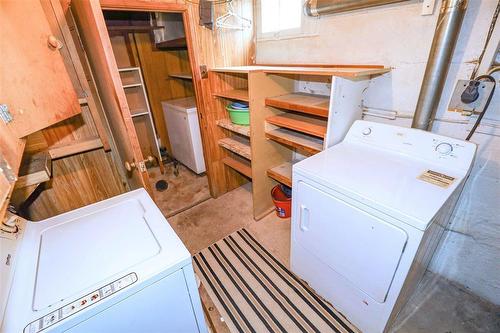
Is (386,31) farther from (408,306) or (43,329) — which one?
(43,329)

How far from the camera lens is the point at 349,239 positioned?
3.93 feet

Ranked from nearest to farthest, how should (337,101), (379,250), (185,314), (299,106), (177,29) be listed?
1. (185,314)
2. (379,250)
3. (337,101)
4. (299,106)
5. (177,29)

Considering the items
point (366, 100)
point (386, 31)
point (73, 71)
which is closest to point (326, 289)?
point (366, 100)

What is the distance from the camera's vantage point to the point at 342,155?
149cm

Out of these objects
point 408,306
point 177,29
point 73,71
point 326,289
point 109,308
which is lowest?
point 408,306

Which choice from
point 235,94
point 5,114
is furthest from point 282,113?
point 5,114

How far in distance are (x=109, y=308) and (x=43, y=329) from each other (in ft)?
0.54

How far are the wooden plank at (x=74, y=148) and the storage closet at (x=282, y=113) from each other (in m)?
1.18

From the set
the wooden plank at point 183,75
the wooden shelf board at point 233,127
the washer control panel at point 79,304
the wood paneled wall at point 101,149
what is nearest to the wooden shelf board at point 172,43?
the wooden plank at point 183,75

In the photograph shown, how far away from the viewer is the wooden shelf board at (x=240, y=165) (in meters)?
2.43

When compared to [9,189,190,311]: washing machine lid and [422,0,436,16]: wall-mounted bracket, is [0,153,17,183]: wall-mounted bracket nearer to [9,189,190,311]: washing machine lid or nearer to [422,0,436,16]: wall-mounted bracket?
[9,189,190,311]: washing machine lid

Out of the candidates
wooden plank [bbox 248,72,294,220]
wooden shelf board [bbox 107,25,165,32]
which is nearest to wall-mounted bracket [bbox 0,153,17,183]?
wooden plank [bbox 248,72,294,220]

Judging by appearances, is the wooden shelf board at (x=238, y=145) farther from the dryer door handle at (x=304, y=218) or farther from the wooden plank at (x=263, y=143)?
the dryer door handle at (x=304, y=218)

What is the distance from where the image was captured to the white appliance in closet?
2.85 meters
